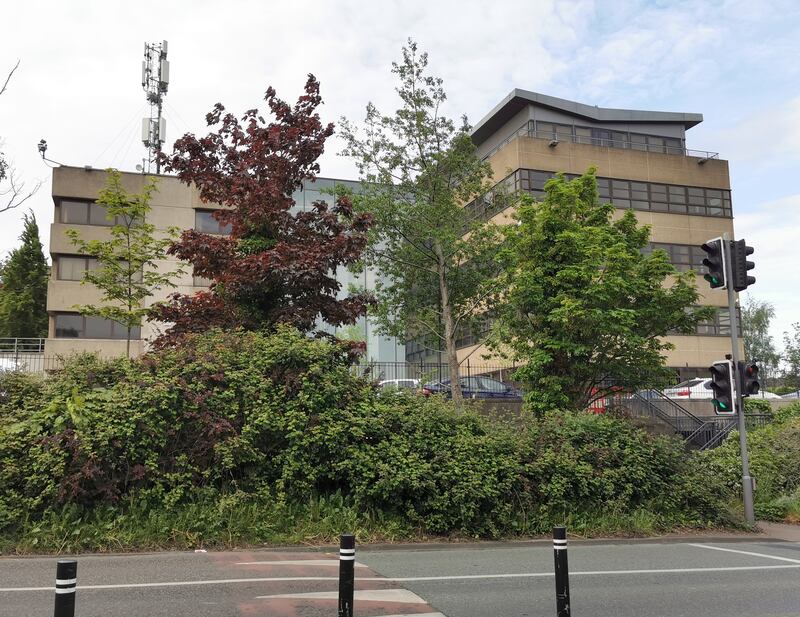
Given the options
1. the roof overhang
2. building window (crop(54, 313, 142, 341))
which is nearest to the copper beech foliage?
building window (crop(54, 313, 142, 341))

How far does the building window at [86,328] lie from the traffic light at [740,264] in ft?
103

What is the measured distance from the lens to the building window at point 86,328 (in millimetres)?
37219

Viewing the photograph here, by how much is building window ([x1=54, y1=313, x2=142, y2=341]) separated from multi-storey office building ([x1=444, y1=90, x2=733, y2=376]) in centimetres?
1988

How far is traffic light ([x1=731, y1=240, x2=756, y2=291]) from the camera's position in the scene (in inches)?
549

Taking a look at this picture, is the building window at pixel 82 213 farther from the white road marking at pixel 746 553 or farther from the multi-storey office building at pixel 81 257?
the white road marking at pixel 746 553

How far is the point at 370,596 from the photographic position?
23.2ft

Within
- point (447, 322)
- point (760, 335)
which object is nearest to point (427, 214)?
point (447, 322)

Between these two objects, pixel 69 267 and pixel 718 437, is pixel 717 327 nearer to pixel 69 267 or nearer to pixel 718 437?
pixel 718 437

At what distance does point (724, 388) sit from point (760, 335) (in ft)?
247

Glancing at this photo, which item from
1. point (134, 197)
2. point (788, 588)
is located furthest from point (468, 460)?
point (134, 197)

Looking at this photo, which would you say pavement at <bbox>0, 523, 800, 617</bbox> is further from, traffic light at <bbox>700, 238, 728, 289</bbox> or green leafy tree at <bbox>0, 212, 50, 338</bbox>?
green leafy tree at <bbox>0, 212, 50, 338</bbox>

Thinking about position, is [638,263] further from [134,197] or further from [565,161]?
[565,161]

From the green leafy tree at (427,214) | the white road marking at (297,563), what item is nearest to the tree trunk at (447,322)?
the green leafy tree at (427,214)

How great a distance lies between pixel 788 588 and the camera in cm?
804
